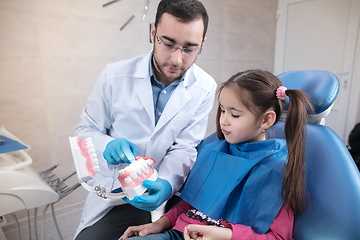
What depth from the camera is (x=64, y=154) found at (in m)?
2.04

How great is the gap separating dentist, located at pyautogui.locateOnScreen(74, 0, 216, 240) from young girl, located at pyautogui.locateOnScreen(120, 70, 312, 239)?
0.16 meters

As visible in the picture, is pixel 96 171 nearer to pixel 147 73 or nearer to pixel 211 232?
pixel 211 232

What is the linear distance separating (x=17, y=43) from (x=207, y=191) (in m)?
1.70

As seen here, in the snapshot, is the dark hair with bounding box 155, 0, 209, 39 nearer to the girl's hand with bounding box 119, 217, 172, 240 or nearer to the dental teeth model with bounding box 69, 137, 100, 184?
the dental teeth model with bounding box 69, 137, 100, 184

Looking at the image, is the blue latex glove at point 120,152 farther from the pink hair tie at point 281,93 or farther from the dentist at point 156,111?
the pink hair tie at point 281,93

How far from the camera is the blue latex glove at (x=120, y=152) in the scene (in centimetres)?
99

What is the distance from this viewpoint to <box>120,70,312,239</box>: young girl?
2.71 feet

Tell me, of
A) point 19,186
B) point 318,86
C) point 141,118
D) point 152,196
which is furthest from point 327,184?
point 19,186

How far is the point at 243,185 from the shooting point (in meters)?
0.93

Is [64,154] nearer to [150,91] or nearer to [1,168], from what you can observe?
[1,168]

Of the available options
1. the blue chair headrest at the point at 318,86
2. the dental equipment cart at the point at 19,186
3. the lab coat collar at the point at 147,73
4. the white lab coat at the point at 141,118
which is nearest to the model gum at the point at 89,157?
the white lab coat at the point at 141,118

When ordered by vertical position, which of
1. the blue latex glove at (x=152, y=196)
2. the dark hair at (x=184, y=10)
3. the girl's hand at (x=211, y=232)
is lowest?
A: the girl's hand at (x=211, y=232)

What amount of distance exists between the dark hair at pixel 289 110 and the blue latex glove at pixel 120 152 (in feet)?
1.60

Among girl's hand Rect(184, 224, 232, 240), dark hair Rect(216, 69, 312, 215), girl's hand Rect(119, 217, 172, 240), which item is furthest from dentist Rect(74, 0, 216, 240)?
dark hair Rect(216, 69, 312, 215)
